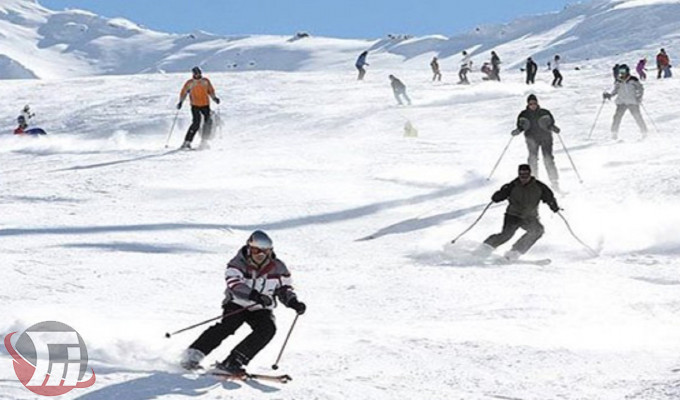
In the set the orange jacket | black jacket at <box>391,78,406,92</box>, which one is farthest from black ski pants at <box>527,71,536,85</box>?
the orange jacket

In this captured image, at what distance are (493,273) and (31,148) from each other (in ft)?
47.8

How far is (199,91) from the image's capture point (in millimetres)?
17406

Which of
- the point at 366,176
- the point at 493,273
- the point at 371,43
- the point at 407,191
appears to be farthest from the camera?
the point at 371,43

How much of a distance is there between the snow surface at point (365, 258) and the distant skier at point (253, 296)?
27 cm

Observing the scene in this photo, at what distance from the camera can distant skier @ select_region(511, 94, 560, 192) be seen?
13320mm

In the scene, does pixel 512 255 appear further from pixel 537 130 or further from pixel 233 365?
pixel 233 365

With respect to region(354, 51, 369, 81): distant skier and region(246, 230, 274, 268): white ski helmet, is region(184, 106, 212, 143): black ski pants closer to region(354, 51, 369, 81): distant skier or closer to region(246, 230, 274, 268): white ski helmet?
region(246, 230, 274, 268): white ski helmet

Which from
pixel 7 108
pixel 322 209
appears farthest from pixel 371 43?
pixel 322 209

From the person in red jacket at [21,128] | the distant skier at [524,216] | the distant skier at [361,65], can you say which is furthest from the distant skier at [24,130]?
the distant skier at [524,216]

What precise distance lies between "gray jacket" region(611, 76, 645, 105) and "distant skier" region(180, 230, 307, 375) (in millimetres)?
12831

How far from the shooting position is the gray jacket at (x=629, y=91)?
17.7 meters

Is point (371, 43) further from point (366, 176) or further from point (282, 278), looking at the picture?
point (282, 278)

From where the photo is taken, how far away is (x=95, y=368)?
579cm
